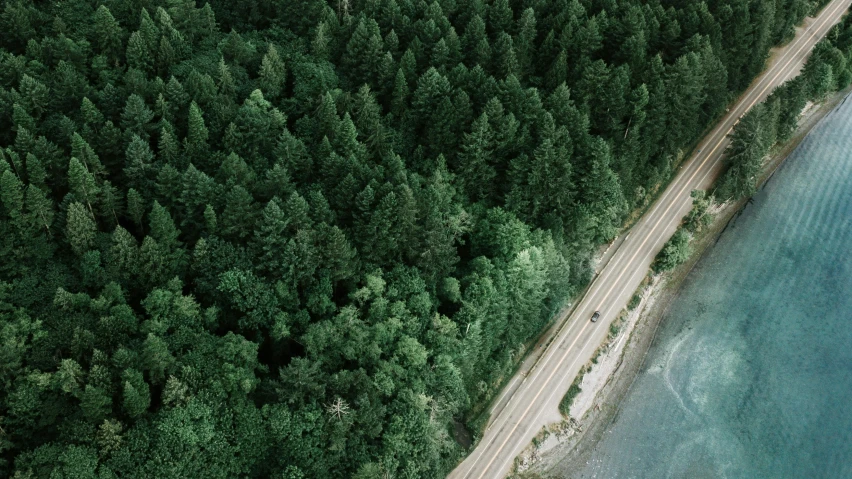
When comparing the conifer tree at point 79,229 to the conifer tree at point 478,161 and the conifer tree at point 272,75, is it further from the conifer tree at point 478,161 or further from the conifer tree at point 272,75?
the conifer tree at point 478,161

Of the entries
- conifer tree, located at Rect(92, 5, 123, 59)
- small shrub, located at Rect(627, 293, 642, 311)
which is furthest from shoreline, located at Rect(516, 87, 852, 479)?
conifer tree, located at Rect(92, 5, 123, 59)

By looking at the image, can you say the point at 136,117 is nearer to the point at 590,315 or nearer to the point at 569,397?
the point at 569,397

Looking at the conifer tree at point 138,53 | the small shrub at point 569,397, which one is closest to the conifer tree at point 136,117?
the conifer tree at point 138,53

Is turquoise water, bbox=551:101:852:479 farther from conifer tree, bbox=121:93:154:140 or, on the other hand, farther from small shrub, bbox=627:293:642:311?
conifer tree, bbox=121:93:154:140

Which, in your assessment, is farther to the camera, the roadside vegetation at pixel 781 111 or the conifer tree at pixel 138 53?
the roadside vegetation at pixel 781 111

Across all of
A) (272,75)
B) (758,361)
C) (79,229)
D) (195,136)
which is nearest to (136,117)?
(195,136)

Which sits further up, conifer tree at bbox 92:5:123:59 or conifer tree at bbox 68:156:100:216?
conifer tree at bbox 92:5:123:59
